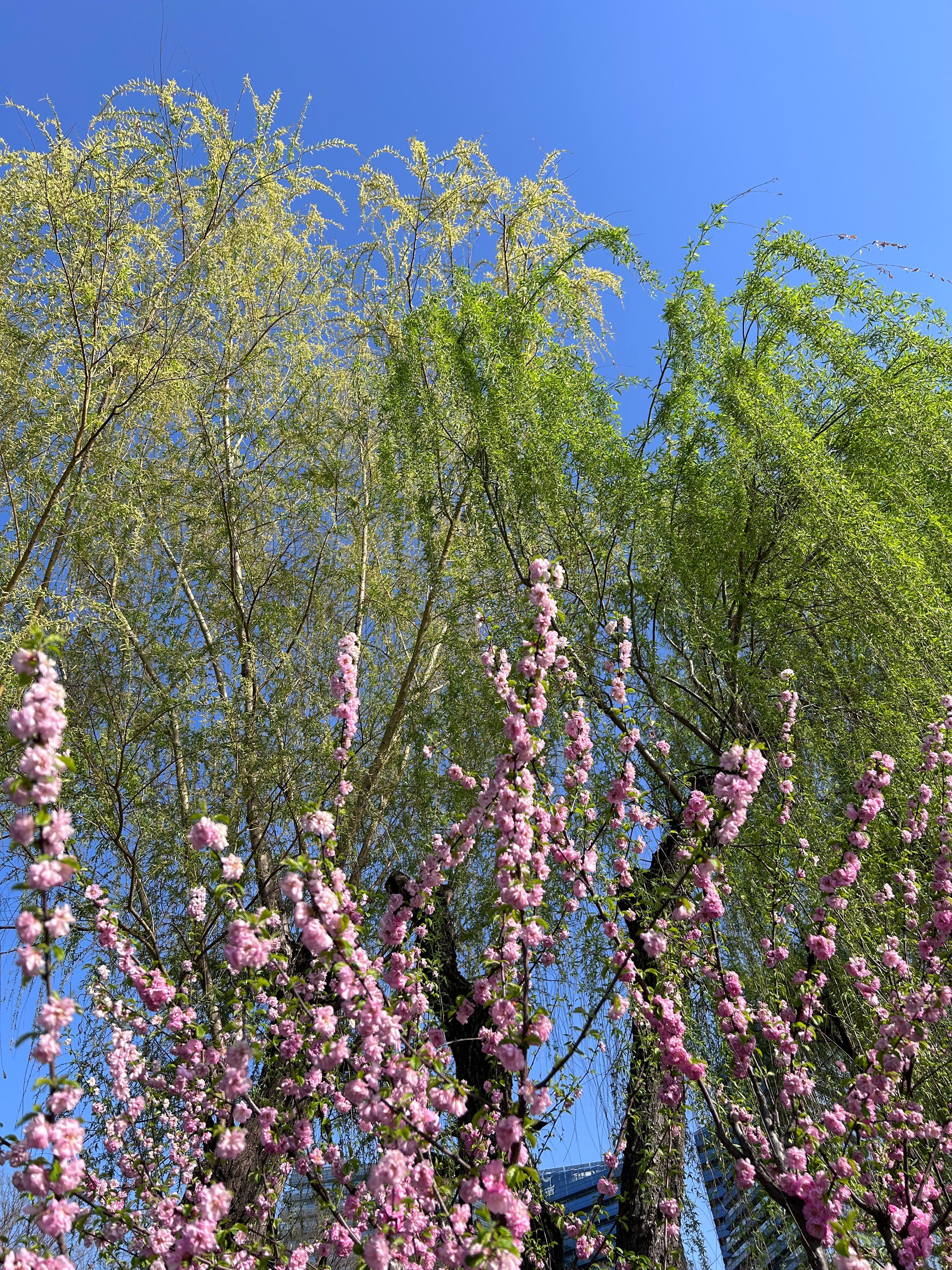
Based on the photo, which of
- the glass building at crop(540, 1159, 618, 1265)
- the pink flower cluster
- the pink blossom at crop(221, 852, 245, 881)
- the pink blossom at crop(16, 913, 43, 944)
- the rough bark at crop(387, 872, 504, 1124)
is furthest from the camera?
the rough bark at crop(387, 872, 504, 1124)

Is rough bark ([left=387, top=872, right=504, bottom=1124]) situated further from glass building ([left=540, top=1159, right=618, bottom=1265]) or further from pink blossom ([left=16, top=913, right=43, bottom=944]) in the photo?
pink blossom ([left=16, top=913, right=43, bottom=944])

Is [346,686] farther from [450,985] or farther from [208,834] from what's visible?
[450,985]

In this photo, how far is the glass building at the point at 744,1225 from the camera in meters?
2.62

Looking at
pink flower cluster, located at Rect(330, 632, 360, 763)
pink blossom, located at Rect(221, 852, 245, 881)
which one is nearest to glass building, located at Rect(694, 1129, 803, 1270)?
pink flower cluster, located at Rect(330, 632, 360, 763)

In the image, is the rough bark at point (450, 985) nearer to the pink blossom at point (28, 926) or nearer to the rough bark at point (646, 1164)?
the rough bark at point (646, 1164)

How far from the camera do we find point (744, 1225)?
9.20 feet

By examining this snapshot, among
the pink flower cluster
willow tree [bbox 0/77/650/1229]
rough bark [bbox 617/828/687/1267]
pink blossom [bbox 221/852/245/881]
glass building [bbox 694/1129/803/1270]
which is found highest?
willow tree [bbox 0/77/650/1229]

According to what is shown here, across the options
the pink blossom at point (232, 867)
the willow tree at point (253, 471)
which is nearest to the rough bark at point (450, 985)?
the willow tree at point (253, 471)

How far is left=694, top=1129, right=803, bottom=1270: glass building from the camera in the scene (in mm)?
2623

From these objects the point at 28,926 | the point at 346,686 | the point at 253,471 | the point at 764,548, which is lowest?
the point at 28,926

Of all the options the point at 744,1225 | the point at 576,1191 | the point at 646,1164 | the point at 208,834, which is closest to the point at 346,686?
the point at 208,834

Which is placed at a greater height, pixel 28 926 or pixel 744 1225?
pixel 28 926

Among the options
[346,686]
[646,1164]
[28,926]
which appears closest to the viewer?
[28,926]

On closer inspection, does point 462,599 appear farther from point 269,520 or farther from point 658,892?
point 658,892
